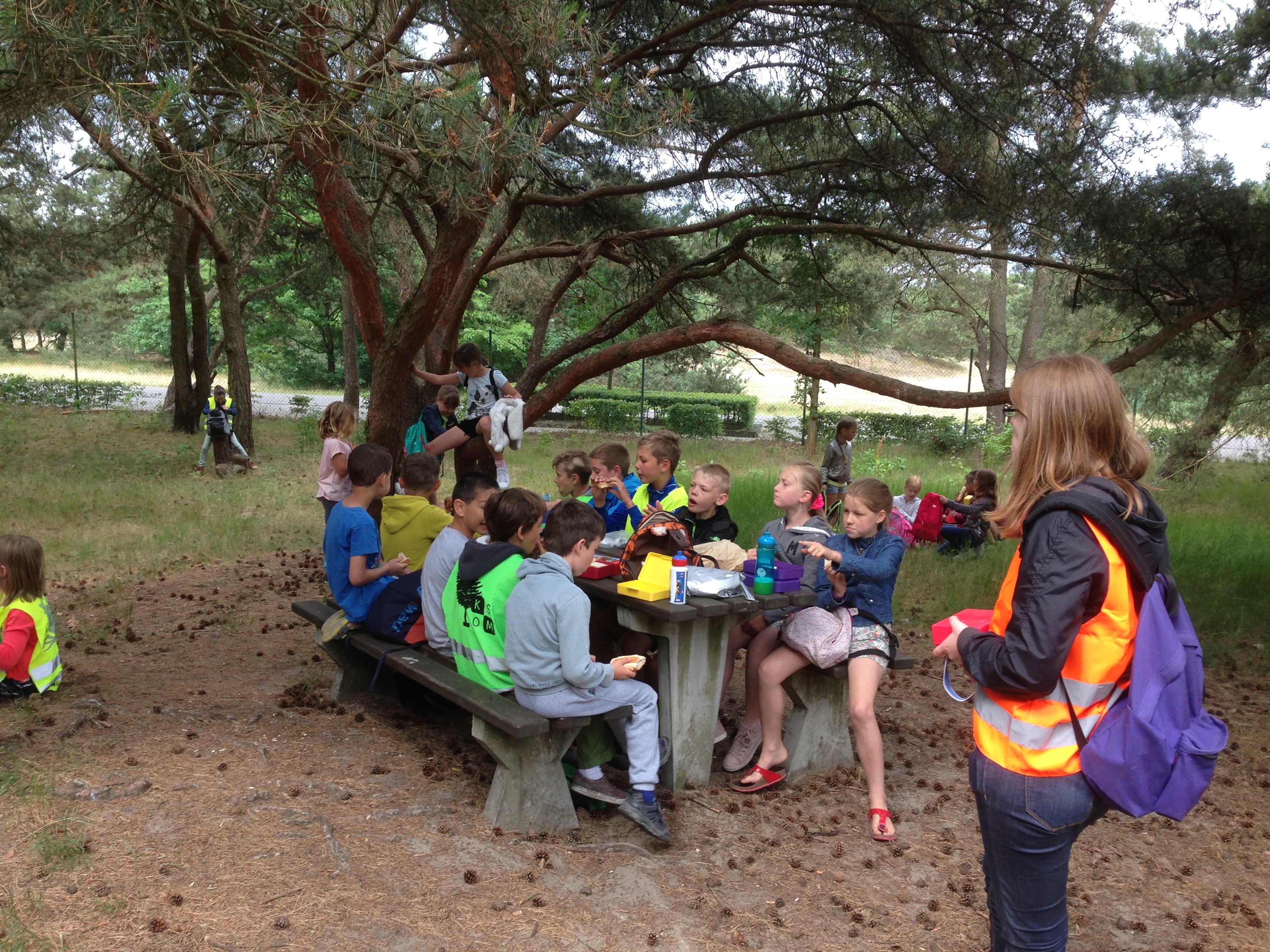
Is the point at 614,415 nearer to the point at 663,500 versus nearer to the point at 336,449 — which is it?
the point at 336,449

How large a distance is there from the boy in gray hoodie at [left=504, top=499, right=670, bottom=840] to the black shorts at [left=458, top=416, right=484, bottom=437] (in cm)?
322

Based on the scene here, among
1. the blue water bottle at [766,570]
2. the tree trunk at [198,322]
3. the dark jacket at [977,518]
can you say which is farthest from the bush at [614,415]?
the blue water bottle at [766,570]

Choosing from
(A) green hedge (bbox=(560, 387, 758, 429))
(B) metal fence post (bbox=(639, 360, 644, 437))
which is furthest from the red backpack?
(A) green hedge (bbox=(560, 387, 758, 429))

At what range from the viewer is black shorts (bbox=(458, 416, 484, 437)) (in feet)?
21.8

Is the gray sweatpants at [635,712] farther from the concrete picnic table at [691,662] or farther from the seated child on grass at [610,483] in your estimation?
the seated child on grass at [610,483]

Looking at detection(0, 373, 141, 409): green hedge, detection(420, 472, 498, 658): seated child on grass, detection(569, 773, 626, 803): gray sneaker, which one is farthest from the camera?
detection(0, 373, 141, 409): green hedge

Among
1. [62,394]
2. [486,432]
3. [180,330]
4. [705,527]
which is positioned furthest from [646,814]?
[62,394]

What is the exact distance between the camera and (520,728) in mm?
3104

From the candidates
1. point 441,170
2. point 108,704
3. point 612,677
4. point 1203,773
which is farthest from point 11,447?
point 1203,773

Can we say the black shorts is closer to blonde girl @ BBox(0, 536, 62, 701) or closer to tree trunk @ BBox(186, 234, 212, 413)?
blonde girl @ BBox(0, 536, 62, 701)

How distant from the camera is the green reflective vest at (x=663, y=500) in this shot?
4711mm

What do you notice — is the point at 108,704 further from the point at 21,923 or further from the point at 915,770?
the point at 915,770

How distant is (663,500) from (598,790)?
1.66 meters

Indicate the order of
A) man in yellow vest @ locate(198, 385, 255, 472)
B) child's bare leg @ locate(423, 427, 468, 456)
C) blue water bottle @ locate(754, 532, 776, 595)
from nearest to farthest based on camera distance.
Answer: blue water bottle @ locate(754, 532, 776, 595) → child's bare leg @ locate(423, 427, 468, 456) → man in yellow vest @ locate(198, 385, 255, 472)
